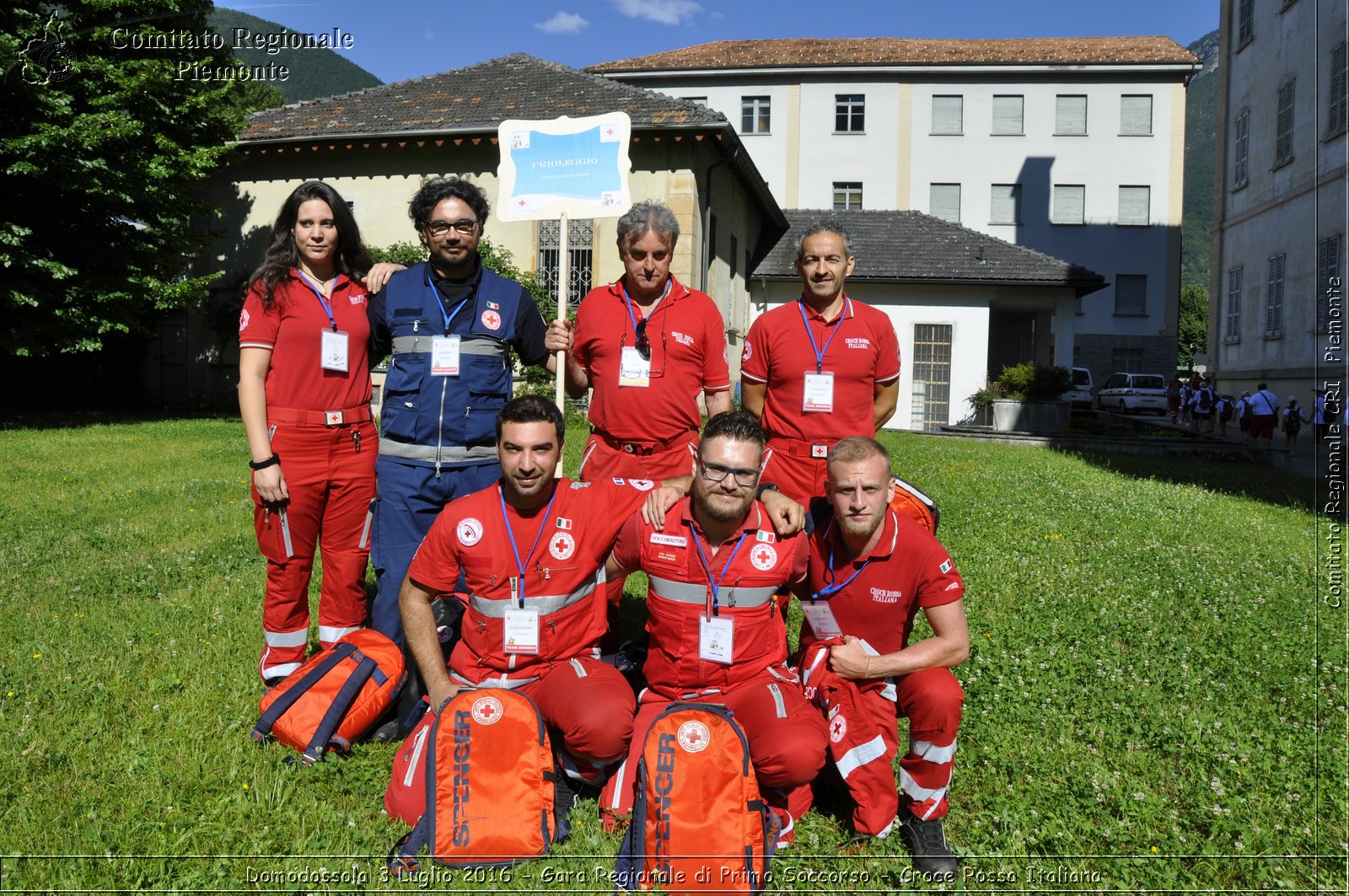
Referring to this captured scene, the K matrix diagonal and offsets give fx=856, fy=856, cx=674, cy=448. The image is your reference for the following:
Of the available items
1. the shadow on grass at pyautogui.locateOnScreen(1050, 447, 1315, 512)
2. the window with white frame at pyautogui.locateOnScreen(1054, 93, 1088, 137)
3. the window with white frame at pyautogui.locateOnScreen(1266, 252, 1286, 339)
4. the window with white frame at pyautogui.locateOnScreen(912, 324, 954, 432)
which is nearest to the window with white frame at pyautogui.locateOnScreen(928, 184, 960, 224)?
the window with white frame at pyautogui.locateOnScreen(1054, 93, 1088, 137)

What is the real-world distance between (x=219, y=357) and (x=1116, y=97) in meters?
36.4

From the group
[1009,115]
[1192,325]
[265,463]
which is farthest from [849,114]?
[1192,325]

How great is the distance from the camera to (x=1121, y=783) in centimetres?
357

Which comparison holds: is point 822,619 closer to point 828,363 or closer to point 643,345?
point 828,363

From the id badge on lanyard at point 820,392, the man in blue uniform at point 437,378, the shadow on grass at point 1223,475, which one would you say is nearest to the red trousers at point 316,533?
the man in blue uniform at point 437,378

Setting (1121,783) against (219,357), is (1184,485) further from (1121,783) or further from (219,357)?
(219,357)

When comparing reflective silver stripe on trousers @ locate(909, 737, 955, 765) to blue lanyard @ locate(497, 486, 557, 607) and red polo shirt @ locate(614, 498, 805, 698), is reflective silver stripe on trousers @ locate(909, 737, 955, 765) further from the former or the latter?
blue lanyard @ locate(497, 486, 557, 607)

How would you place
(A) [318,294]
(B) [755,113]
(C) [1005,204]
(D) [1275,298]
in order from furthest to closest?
(B) [755,113], (C) [1005,204], (D) [1275,298], (A) [318,294]

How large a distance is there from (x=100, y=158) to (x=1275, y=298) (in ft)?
96.5

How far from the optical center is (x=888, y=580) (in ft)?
10.8

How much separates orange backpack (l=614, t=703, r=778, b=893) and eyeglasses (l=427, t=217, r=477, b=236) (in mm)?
2259

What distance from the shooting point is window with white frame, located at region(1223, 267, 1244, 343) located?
27.3 metres

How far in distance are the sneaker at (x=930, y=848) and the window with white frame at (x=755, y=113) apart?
3942 centimetres

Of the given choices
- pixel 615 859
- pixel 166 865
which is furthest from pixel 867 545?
pixel 166 865
